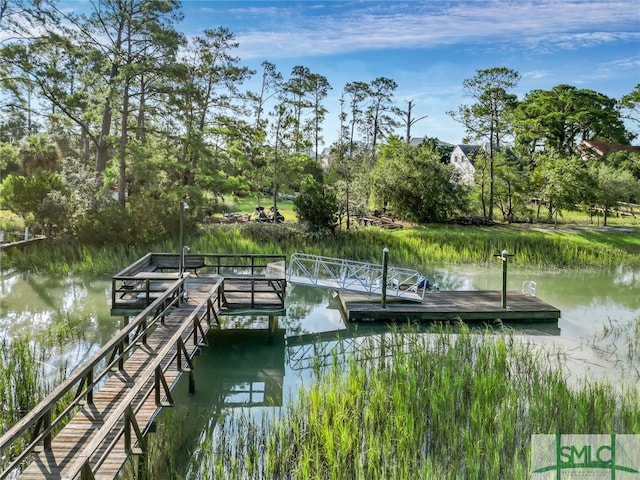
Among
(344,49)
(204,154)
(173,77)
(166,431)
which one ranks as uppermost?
(344,49)

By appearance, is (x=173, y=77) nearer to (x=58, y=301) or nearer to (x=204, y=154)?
(x=204, y=154)

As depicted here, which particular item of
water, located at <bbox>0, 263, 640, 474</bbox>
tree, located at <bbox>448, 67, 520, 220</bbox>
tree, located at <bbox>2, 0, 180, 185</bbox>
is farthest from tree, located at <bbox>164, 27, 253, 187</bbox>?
tree, located at <bbox>448, 67, 520, 220</bbox>

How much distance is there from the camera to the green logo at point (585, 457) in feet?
18.5

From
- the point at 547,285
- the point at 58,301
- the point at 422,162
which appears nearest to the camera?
the point at 58,301

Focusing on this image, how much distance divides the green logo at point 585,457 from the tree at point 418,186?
2068 centimetres

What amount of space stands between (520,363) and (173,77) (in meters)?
16.4

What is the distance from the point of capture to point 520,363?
9.18 metres

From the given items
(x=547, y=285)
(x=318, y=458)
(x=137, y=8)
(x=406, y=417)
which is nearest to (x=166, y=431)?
(x=318, y=458)

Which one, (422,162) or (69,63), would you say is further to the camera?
(422,162)

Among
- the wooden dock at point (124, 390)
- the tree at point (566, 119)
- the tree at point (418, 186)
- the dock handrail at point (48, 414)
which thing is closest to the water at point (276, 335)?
the wooden dock at point (124, 390)

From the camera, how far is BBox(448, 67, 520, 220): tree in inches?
1036

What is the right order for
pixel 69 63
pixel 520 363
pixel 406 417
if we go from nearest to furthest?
pixel 406 417 → pixel 520 363 → pixel 69 63

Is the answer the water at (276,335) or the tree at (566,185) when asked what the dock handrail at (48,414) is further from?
the tree at (566,185)

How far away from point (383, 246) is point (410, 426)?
594 inches
